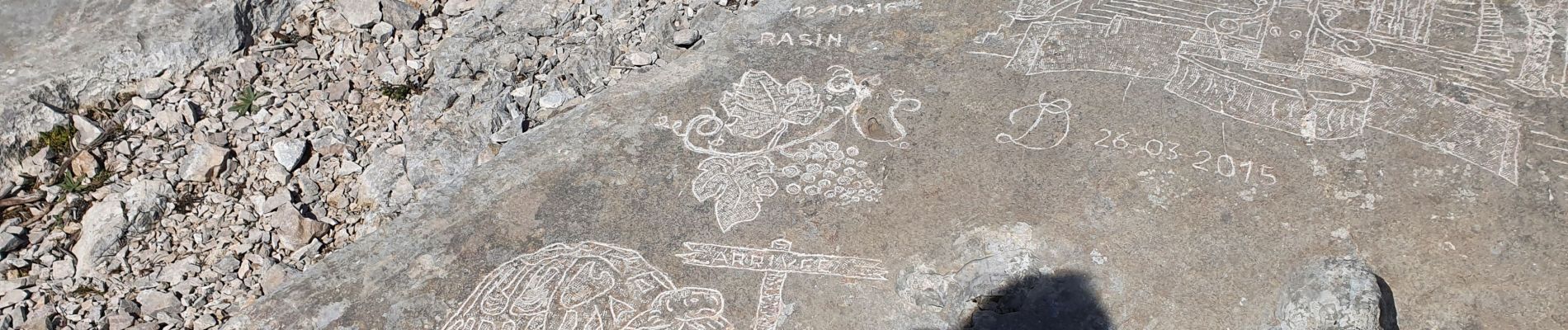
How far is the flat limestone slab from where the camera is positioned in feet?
11.0

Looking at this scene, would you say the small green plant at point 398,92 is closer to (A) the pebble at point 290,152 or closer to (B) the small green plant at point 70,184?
(A) the pebble at point 290,152

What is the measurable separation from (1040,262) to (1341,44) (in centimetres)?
169

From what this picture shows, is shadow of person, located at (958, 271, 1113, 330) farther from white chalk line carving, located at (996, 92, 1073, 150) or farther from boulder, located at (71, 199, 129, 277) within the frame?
boulder, located at (71, 199, 129, 277)

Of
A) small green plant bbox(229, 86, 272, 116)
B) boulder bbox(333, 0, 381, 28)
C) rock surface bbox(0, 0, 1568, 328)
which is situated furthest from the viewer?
boulder bbox(333, 0, 381, 28)

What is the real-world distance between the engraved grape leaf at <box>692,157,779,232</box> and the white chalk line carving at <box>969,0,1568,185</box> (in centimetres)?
108

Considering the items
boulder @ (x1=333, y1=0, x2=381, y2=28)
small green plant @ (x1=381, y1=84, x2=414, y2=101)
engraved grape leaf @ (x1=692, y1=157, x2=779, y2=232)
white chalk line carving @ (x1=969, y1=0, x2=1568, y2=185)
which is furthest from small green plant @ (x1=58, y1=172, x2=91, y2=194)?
white chalk line carving @ (x1=969, y1=0, x2=1568, y2=185)

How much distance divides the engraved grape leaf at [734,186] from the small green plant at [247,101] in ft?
7.24

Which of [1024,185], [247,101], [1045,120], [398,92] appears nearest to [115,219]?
[247,101]

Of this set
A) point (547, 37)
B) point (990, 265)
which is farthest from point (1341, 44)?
point (547, 37)

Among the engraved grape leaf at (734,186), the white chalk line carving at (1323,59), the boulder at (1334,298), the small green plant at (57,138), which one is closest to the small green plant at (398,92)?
the small green plant at (57,138)

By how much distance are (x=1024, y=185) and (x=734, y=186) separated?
994 mm

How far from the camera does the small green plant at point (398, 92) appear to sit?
187 inches

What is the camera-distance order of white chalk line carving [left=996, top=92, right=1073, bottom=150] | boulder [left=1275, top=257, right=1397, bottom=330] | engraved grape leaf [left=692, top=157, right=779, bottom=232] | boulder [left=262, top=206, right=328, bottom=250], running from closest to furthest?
boulder [left=1275, top=257, right=1397, bottom=330], engraved grape leaf [left=692, top=157, right=779, bottom=232], white chalk line carving [left=996, top=92, right=1073, bottom=150], boulder [left=262, top=206, right=328, bottom=250]

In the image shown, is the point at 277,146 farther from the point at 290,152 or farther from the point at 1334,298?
the point at 1334,298
